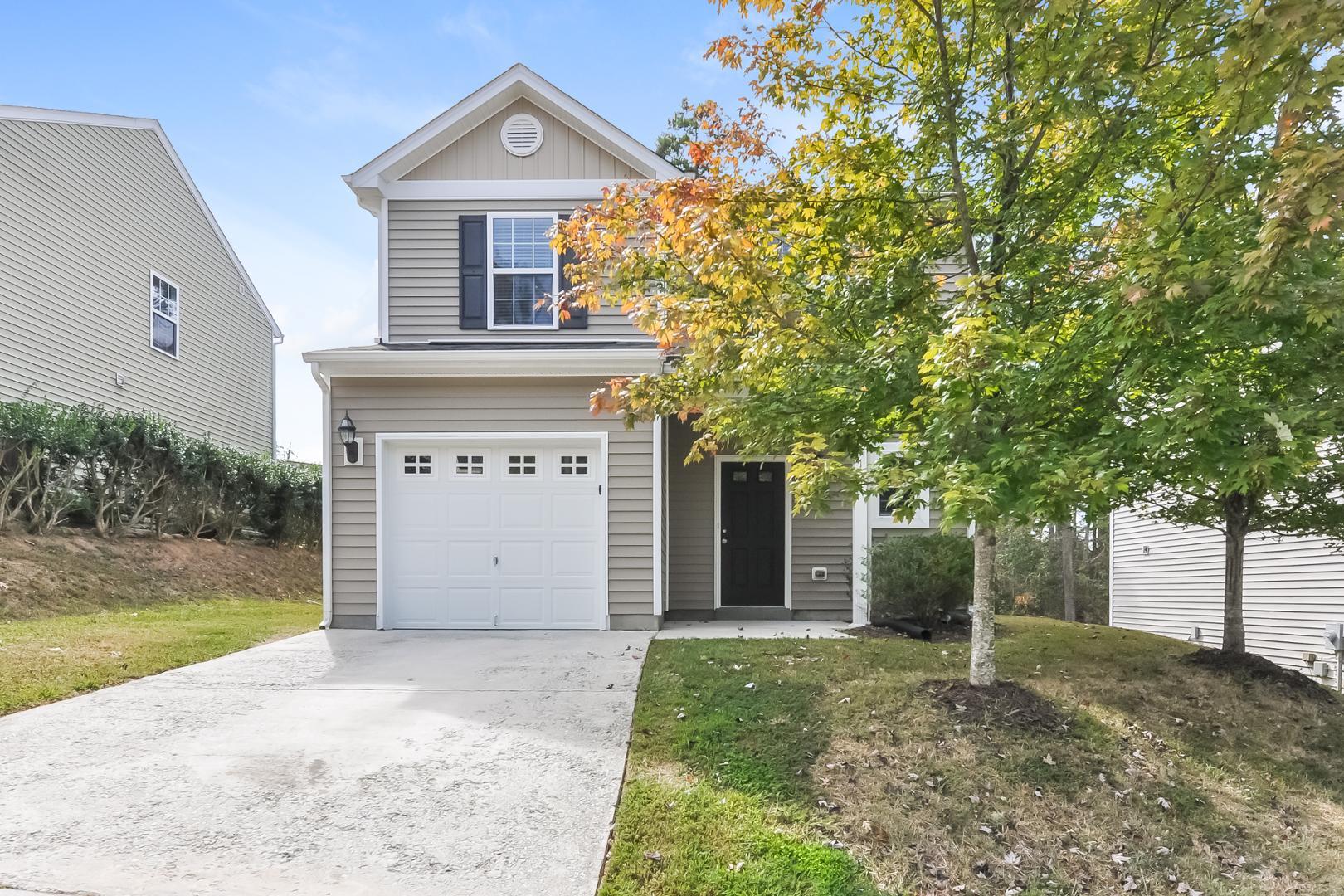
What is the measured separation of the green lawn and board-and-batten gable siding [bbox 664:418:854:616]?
441 centimetres

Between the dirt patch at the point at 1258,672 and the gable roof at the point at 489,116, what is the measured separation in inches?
279

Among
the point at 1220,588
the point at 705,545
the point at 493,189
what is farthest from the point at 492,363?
the point at 1220,588

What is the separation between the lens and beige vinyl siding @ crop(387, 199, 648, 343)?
9336 mm

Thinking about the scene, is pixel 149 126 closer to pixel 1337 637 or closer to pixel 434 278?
pixel 434 278

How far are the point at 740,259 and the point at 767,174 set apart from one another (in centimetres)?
110

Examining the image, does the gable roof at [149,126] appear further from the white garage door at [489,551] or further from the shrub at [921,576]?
the shrub at [921,576]

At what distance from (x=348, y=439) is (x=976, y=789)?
6.94 m

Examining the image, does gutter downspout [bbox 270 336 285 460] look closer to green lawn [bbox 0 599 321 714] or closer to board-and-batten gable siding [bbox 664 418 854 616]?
green lawn [bbox 0 599 321 714]

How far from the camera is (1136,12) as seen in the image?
388cm

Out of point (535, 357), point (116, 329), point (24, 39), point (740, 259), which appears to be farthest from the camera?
Answer: point (116, 329)

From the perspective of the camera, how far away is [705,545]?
32.4 feet

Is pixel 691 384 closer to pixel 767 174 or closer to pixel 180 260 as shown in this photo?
pixel 767 174

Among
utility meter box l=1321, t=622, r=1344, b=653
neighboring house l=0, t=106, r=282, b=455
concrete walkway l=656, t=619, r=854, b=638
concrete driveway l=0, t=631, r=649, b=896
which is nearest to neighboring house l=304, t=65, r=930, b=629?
concrete walkway l=656, t=619, r=854, b=638

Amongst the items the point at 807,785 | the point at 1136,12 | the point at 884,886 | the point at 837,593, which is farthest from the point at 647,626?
the point at 1136,12
